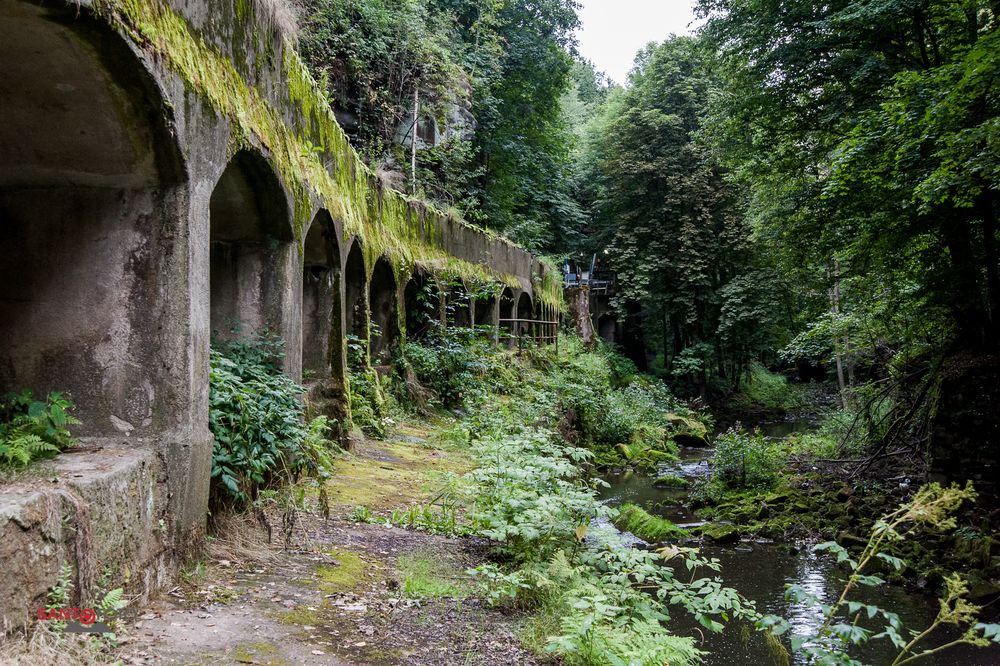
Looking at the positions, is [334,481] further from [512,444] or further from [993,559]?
[993,559]

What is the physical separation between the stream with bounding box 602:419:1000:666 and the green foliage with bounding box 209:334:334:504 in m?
3.33

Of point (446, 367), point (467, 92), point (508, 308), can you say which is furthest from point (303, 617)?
point (467, 92)

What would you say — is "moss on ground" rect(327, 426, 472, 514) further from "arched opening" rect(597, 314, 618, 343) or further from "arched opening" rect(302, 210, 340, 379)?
"arched opening" rect(597, 314, 618, 343)

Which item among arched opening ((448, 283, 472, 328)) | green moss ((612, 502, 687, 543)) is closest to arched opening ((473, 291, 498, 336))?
arched opening ((448, 283, 472, 328))

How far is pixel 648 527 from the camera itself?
1008cm

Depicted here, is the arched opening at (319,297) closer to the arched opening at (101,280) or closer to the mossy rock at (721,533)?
the arched opening at (101,280)

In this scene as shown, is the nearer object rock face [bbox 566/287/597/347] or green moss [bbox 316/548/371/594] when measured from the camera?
green moss [bbox 316/548/371/594]

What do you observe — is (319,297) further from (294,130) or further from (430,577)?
(430,577)

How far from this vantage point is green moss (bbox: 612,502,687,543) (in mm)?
9922

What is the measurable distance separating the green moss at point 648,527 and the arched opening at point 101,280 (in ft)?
23.3

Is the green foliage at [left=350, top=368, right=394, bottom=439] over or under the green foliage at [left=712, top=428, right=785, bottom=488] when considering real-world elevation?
over

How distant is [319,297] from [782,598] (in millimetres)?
6448

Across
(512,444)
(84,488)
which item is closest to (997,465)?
(512,444)

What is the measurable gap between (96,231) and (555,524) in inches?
148
